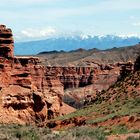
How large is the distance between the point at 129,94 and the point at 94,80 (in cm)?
10883

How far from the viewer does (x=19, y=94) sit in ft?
178

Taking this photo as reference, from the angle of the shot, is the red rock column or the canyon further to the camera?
the red rock column

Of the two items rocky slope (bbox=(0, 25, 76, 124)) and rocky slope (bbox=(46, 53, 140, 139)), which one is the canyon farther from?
rocky slope (bbox=(46, 53, 140, 139))

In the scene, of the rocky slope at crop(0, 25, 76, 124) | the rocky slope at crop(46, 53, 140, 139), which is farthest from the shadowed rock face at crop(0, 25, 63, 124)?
the rocky slope at crop(46, 53, 140, 139)

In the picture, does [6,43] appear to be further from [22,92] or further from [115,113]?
[115,113]

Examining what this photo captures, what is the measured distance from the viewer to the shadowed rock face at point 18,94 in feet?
175

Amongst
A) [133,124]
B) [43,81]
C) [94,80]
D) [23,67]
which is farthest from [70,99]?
[133,124]

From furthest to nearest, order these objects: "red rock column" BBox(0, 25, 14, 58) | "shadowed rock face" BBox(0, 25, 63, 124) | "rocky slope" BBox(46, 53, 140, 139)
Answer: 1. "red rock column" BBox(0, 25, 14, 58)
2. "shadowed rock face" BBox(0, 25, 63, 124)
3. "rocky slope" BBox(46, 53, 140, 139)

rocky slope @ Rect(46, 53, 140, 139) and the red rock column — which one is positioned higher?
the red rock column

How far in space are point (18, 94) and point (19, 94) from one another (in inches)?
4.7

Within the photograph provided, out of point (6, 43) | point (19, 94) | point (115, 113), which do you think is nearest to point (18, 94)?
point (19, 94)

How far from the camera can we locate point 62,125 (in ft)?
141

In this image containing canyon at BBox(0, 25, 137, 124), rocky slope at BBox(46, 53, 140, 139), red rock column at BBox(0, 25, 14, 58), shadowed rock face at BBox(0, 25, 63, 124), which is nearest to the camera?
rocky slope at BBox(46, 53, 140, 139)

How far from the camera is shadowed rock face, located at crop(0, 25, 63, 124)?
53.3 meters
